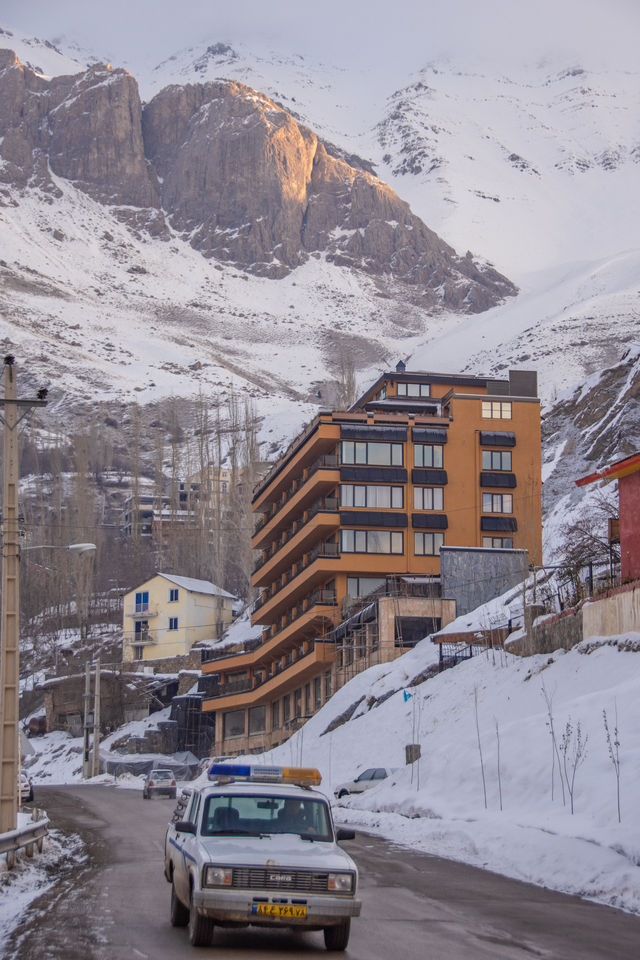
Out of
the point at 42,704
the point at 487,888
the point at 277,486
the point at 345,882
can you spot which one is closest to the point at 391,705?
the point at 487,888

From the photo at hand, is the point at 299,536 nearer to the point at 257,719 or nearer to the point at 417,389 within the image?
the point at 257,719

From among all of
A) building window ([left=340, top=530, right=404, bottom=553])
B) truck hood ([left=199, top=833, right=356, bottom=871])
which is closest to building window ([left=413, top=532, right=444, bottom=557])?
building window ([left=340, top=530, right=404, bottom=553])

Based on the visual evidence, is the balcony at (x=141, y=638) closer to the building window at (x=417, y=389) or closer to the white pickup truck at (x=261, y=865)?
the building window at (x=417, y=389)

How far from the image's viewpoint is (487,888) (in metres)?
17.6

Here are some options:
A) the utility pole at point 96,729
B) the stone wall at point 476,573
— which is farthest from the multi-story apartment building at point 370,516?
the utility pole at point 96,729

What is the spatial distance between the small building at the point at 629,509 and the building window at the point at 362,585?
1330 inches

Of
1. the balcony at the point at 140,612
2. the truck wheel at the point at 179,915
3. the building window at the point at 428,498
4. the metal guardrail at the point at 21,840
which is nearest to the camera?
the truck wheel at the point at 179,915

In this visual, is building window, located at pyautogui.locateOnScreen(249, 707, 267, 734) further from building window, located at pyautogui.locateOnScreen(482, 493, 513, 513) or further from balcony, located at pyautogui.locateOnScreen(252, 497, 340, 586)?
building window, located at pyautogui.locateOnScreen(482, 493, 513, 513)

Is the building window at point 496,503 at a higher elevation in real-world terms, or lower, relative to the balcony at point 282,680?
higher

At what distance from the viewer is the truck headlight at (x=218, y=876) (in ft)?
42.9

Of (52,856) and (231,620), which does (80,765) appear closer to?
(231,620)

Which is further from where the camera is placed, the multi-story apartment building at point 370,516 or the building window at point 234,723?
the building window at point 234,723

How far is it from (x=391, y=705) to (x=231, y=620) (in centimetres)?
6490

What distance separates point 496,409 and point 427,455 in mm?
6086
